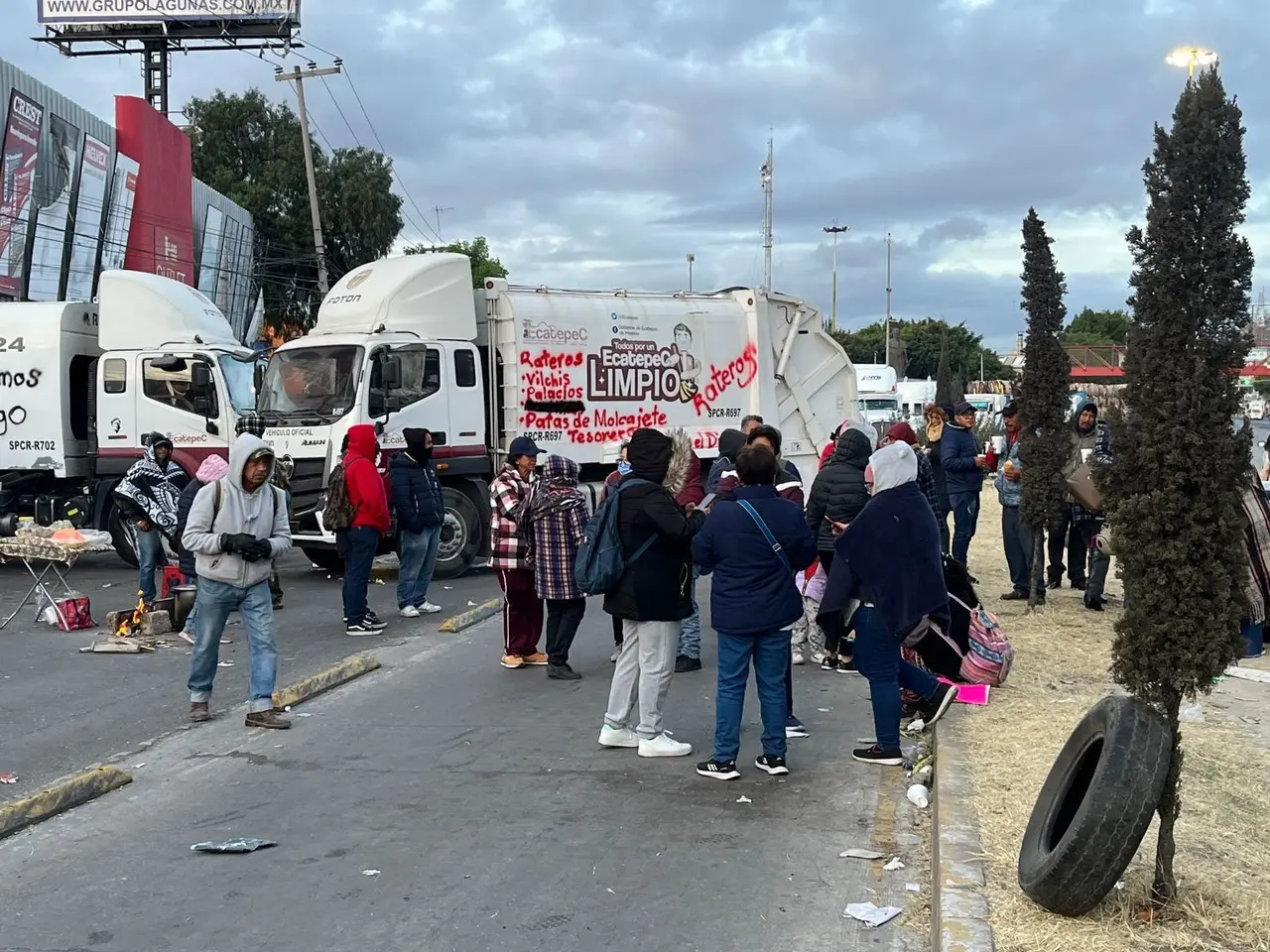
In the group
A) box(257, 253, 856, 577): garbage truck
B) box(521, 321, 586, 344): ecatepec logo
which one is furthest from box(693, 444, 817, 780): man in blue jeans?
box(521, 321, 586, 344): ecatepec logo

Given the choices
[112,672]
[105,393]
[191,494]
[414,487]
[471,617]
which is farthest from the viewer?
[105,393]

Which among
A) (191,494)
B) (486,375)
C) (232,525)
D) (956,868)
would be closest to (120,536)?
(486,375)

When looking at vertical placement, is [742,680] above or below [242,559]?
below

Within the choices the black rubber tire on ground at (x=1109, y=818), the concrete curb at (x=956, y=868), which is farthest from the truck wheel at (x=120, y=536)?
the black rubber tire on ground at (x=1109, y=818)

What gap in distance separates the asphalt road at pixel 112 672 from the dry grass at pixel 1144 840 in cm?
444

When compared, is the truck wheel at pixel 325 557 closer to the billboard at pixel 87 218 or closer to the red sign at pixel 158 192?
the billboard at pixel 87 218

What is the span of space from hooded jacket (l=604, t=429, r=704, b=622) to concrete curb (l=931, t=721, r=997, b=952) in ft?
5.41

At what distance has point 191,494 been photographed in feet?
38.7

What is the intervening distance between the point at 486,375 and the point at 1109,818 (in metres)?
12.9

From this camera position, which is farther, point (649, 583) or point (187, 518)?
point (187, 518)

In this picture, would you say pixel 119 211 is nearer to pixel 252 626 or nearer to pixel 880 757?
pixel 252 626

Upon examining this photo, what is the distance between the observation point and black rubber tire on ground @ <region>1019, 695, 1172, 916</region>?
13.8ft

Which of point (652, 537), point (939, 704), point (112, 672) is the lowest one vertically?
point (112, 672)

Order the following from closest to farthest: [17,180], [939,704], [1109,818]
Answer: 1. [1109,818]
2. [939,704]
3. [17,180]
